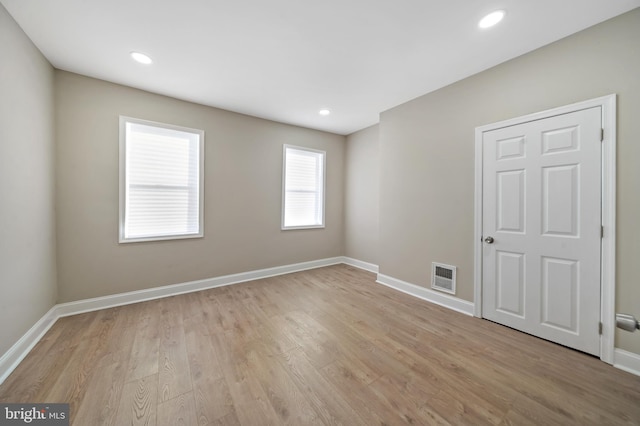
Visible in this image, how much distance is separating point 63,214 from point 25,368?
1621 mm

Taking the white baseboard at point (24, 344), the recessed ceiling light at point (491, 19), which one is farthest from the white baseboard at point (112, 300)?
the recessed ceiling light at point (491, 19)

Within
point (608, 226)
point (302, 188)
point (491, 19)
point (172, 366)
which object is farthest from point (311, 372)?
point (302, 188)

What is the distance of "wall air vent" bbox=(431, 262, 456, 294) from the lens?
287 centimetres

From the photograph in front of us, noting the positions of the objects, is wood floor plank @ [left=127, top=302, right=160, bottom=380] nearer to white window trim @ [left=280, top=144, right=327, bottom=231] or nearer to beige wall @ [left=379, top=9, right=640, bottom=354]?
white window trim @ [left=280, top=144, right=327, bottom=231]

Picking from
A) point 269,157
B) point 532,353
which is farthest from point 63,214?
point 532,353

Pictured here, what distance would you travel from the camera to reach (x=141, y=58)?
2.41m

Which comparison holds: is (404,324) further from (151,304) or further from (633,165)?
(151,304)

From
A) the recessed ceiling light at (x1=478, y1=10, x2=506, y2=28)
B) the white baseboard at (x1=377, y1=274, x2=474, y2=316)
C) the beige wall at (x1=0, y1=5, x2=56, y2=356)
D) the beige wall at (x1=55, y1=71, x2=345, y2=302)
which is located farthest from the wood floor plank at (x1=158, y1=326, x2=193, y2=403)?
the recessed ceiling light at (x1=478, y1=10, x2=506, y2=28)

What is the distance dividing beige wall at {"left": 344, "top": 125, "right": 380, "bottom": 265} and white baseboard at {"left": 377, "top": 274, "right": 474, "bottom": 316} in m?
0.78

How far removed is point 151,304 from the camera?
2.95m

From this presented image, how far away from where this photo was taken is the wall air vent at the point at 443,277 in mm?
2865

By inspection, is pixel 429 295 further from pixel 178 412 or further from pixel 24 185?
pixel 24 185

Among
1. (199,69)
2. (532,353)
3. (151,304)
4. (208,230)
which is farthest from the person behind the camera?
(208,230)

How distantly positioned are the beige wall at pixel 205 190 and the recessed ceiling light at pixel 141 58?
736 mm
